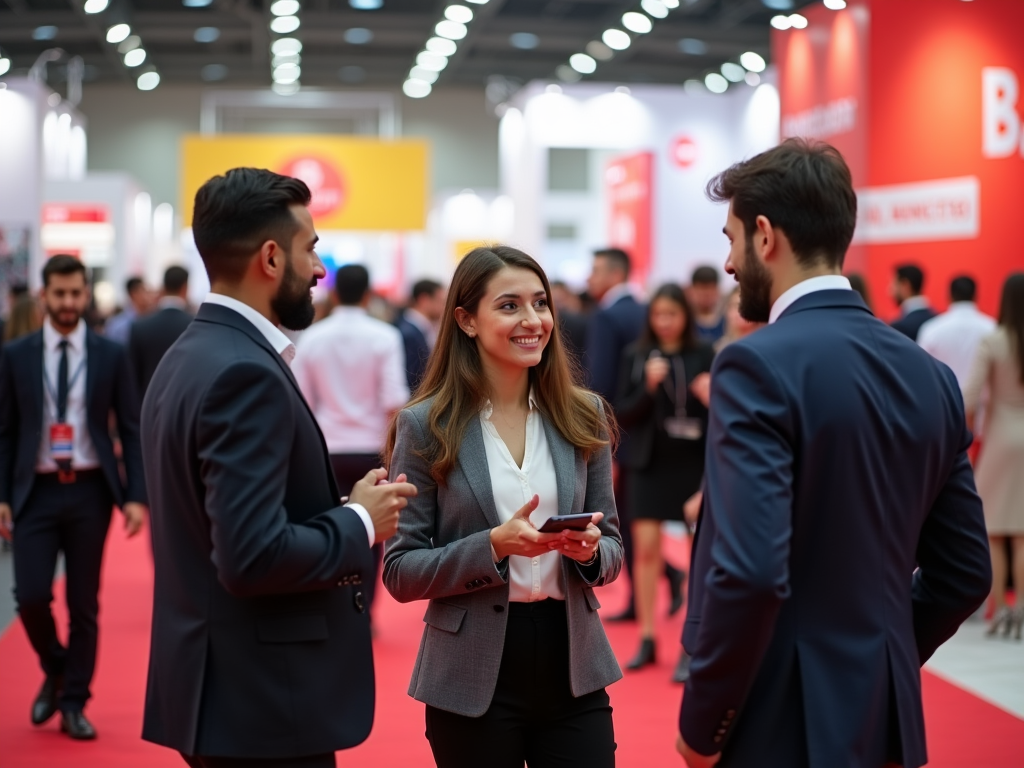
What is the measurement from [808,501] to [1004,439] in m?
4.90

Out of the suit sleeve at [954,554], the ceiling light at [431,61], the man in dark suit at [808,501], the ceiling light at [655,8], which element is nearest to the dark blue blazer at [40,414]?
the man in dark suit at [808,501]

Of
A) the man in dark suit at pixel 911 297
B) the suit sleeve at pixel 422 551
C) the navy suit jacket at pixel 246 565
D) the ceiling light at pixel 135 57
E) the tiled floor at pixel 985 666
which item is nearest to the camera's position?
the navy suit jacket at pixel 246 565

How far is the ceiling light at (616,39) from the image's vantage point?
21188 millimetres

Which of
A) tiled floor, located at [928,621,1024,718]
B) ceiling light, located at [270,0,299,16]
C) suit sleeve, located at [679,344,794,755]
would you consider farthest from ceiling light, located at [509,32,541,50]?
suit sleeve, located at [679,344,794,755]

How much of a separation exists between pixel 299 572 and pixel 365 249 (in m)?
25.0

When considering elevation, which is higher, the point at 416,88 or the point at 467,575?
the point at 416,88

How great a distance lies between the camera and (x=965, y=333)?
21.9ft

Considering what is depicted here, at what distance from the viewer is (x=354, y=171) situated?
17.7 metres

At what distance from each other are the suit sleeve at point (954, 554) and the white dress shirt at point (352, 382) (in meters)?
4.12

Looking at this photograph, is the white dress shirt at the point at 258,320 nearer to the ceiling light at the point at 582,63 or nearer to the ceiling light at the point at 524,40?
the ceiling light at the point at 524,40

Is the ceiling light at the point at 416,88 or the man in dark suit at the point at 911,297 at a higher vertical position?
the ceiling light at the point at 416,88

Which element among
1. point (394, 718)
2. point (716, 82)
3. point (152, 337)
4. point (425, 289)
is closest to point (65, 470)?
point (394, 718)

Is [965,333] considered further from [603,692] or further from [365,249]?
[365,249]

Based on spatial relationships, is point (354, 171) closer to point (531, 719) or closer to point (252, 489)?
point (531, 719)
